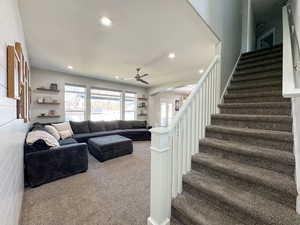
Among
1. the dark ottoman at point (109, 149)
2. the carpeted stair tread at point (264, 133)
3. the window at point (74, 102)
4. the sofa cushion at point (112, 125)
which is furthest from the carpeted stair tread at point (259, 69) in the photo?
the window at point (74, 102)

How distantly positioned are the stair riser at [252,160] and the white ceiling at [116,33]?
1.87 meters

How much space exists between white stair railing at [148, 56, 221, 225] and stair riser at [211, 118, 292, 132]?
1.10 ft

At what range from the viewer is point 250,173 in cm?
125

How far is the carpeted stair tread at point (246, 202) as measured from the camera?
951 millimetres

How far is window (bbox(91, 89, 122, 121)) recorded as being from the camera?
5.67m

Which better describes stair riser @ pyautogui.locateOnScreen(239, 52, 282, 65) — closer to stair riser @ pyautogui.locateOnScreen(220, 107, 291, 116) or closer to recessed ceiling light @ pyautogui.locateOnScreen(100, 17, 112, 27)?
stair riser @ pyautogui.locateOnScreen(220, 107, 291, 116)

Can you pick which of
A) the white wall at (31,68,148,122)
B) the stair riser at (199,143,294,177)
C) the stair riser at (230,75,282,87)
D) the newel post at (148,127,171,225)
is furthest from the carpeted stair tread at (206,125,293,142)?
the white wall at (31,68,148,122)

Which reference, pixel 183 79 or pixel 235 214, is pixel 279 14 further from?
pixel 235 214

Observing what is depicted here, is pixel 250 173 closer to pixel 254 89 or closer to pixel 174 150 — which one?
pixel 174 150

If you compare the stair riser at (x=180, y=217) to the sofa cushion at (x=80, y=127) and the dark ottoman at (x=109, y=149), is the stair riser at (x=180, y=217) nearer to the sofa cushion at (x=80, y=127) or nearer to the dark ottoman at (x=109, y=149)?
the dark ottoman at (x=109, y=149)

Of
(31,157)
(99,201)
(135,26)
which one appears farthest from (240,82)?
(31,157)

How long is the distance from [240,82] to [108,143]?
3267 millimetres

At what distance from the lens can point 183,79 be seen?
5492 millimetres

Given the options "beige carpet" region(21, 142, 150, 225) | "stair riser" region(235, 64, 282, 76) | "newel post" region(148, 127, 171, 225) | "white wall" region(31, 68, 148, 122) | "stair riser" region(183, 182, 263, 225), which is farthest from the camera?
"white wall" region(31, 68, 148, 122)
